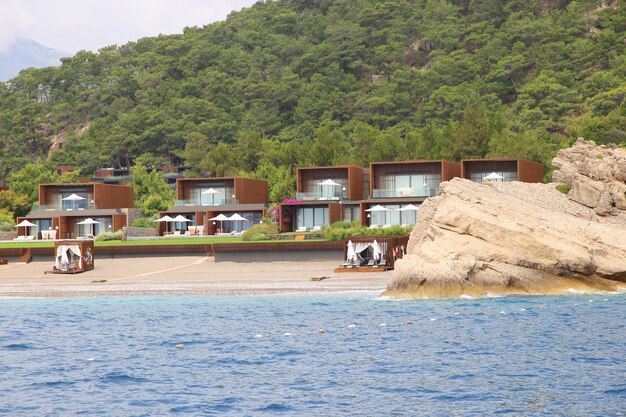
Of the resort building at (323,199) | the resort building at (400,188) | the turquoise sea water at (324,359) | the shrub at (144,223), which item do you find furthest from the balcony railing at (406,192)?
the turquoise sea water at (324,359)

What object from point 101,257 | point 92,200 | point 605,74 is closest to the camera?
point 101,257

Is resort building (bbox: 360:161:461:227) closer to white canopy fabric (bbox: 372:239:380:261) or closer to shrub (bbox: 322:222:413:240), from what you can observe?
shrub (bbox: 322:222:413:240)

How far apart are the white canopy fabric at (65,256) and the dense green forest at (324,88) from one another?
31.8 m

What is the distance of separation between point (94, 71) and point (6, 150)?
39.0m

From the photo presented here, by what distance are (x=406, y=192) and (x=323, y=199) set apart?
626 centimetres

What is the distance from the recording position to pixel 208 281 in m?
49.5

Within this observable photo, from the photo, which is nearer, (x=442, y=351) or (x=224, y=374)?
(x=224, y=374)

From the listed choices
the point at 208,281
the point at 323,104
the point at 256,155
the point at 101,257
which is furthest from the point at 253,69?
the point at 208,281

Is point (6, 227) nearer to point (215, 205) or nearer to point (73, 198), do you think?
point (73, 198)

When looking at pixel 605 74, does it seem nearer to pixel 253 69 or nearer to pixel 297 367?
pixel 253 69

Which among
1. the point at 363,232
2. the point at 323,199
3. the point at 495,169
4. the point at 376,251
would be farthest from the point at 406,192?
the point at 376,251

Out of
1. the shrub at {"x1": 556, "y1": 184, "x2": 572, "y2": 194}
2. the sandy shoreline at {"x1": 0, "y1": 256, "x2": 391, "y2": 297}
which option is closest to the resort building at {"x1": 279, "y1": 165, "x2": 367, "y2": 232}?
the sandy shoreline at {"x1": 0, "y1": 256, "x2": 391, "y2": 297}

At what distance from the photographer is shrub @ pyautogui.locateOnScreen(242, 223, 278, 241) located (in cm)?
6572

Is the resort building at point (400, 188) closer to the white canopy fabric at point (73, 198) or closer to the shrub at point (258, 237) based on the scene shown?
the shrub at point (258, 237)
